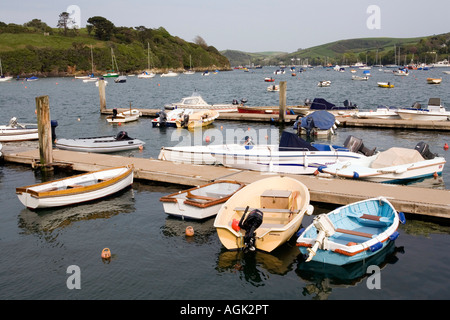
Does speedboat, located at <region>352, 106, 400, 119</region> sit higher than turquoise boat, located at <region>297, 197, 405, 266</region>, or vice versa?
speedboat, located at <region>352, 106, 400, 119</region>

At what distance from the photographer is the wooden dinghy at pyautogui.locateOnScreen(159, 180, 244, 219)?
14578 mm

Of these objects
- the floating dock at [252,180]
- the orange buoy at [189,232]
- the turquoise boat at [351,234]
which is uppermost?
the floating dock at [252,180]

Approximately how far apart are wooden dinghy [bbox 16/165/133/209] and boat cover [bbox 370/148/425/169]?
36.4 ft

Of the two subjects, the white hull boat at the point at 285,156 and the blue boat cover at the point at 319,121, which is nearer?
the white hull boat at the point at 285,156

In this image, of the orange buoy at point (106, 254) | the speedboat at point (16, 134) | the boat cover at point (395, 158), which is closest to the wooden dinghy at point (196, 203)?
the orange buoy at point (106, 254)

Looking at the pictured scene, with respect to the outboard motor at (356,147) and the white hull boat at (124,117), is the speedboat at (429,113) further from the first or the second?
the white hull boat at (124,117)

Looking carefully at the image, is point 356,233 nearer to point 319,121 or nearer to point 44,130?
point 44,130

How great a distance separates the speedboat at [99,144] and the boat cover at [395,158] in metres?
15.6

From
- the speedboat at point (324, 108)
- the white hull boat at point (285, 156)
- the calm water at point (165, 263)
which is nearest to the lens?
the calm water at point (165, 263)

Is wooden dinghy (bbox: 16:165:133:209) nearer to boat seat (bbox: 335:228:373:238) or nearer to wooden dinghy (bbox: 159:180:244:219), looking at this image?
wooden dinghy (bbox: 159:180:244:219)

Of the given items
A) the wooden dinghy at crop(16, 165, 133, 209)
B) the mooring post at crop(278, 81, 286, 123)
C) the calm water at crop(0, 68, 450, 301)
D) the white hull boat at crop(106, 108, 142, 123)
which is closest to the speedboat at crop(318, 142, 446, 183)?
the calm water at crop(0, 68, 450, 301)

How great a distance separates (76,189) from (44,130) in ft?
20.9

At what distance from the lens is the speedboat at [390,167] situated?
18.2 meters
